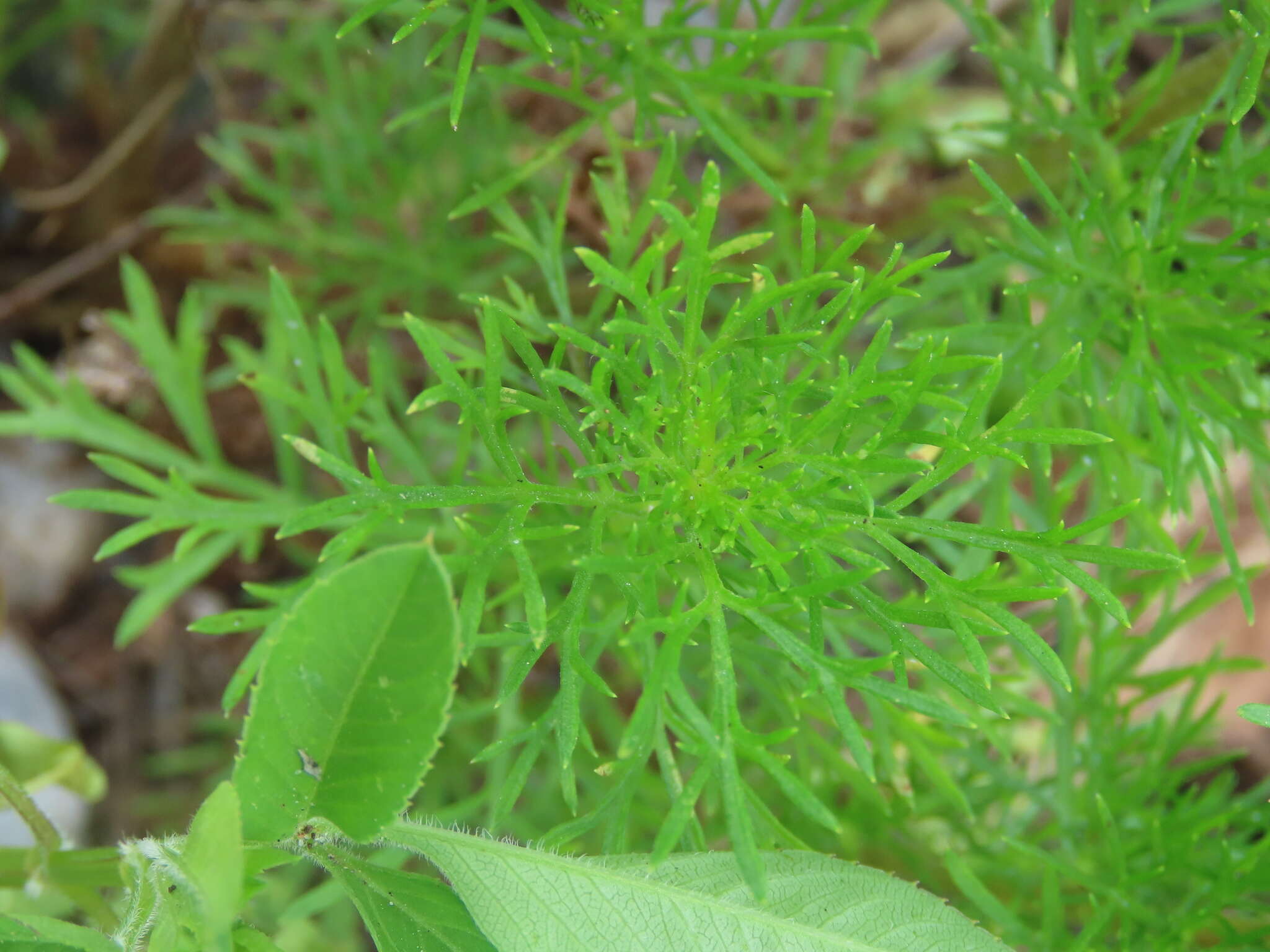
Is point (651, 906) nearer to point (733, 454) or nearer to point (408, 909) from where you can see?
point (408, 909)

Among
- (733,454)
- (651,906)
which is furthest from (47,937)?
(733,454)

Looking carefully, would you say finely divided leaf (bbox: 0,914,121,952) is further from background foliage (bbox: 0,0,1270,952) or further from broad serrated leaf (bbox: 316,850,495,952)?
broad serrated leaf (bbox: 316,850,495,952)

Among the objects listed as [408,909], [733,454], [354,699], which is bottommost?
[408,909]

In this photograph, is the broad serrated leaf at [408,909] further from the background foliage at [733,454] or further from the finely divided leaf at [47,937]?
the finely divided leaf at [47,937]

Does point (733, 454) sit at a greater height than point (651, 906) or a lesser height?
greater

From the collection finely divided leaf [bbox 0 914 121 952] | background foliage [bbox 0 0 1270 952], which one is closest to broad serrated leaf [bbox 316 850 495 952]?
background foliage [bbox 0 0 1270 952]

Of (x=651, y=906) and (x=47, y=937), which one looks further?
(x=651, y=906)
